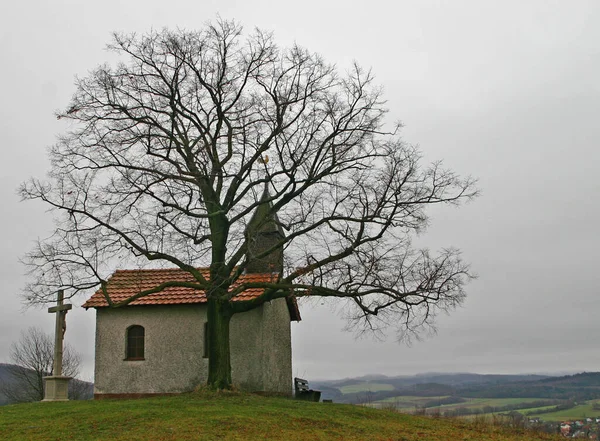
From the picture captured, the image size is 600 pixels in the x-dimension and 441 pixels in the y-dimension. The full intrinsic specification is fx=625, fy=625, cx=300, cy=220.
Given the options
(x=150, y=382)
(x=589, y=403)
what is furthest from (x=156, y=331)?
(x=589, y=403)

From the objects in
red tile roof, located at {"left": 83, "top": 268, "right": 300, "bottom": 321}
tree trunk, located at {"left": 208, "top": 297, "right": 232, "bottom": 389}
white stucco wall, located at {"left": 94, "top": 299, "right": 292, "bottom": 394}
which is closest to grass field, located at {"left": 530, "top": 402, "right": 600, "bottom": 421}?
white stucco wall, located at {"left": 94, "top": 299, "right": 292, "bottom": 394}

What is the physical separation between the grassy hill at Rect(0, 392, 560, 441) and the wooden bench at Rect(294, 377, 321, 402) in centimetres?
649

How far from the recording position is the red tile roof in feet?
79.5

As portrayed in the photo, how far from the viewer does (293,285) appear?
18.8 meters

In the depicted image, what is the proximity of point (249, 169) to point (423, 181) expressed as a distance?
5731 millimetres

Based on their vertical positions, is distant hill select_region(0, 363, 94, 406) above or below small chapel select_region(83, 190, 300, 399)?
below

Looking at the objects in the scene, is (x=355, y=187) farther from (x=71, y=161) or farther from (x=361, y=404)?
(x=71, y=161)

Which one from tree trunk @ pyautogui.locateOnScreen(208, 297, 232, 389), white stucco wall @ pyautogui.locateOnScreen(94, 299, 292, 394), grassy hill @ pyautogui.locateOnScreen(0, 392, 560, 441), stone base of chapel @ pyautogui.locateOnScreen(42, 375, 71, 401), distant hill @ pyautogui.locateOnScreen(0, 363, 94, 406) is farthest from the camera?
distant hill @ pyautogui.locateOnScreen(0, 363, 94, 406)

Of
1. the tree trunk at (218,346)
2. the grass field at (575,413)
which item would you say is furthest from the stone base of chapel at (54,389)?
the grass field at (575,413)

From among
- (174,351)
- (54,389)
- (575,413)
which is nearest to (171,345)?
(174,351)

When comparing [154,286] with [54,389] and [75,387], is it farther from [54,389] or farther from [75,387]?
[75,387]

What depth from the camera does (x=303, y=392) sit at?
2562 cm

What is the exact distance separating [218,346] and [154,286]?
6.76 meters

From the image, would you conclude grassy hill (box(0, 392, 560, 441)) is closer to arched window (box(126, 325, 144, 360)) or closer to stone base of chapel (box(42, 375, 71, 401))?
stone base of chapel (box(42, 375, 71, 401))
